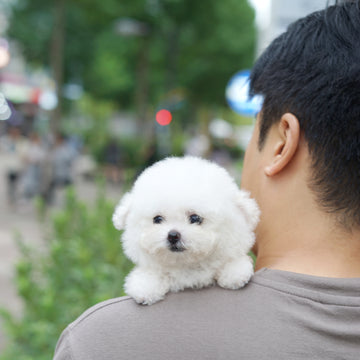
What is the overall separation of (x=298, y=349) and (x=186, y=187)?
443 mm

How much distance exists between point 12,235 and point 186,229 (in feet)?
25.0

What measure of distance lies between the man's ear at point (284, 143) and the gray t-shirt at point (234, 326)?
0.96 ft

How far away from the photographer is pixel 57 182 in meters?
15.5

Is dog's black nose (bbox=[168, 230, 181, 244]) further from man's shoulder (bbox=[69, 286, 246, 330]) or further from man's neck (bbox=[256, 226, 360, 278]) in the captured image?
man's neck (bbox=[256, 226, 360, 278])

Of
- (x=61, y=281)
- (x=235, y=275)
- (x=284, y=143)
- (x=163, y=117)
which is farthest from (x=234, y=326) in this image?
(x=163, y=117)

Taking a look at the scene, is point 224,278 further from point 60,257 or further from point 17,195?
point 17,195

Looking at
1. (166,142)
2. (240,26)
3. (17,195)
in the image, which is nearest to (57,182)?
(17,195)

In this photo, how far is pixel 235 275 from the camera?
1.19m

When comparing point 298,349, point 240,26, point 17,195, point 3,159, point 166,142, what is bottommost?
point 3,159

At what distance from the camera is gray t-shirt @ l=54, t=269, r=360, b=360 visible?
3.50 feet

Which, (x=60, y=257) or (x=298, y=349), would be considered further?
(x=60, y=257)

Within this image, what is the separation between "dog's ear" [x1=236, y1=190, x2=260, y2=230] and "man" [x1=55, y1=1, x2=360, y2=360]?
59 millimetres

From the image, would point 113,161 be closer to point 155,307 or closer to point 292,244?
point 292,244

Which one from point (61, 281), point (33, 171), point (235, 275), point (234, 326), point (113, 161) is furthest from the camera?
point (113, 161)
